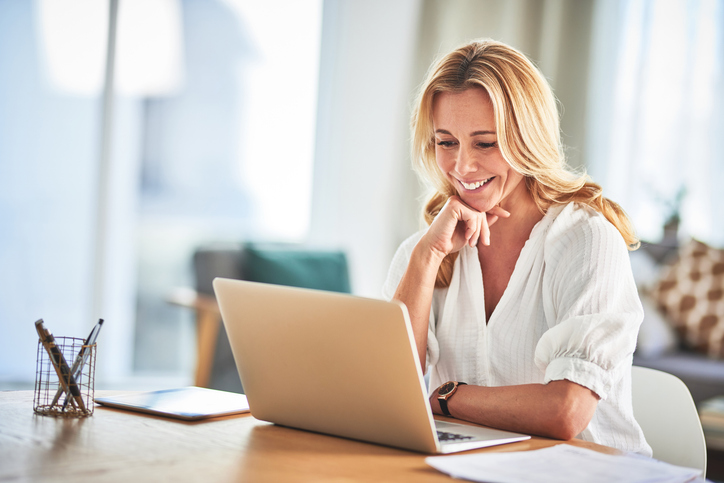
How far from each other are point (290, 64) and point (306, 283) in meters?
1.41

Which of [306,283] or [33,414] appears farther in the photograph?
[306,283]

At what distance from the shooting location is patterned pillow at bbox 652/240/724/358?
10.9ft

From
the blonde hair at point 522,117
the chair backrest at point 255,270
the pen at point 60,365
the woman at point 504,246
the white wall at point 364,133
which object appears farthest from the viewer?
the white wall at point 364,133

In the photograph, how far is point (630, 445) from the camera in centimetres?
129

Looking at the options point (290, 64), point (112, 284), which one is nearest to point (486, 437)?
point (112, 284)

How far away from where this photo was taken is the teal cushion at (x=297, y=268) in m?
3.24

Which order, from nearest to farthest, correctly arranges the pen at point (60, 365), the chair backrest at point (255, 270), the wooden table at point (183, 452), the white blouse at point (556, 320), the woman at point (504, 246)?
the wooden table at point (183, 452)
the pen at point (60, 365)
the white blouse at point (556, 320)
the woman at point (504, 246)
the chair backrest at point (255, 270)

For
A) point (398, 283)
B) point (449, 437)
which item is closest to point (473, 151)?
point (398, 283)

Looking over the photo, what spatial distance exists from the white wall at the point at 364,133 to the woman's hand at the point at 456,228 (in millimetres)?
2712

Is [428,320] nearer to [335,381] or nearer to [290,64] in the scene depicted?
[335,381]

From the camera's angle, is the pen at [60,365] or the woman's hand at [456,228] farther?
the woman's hand at [456,228]

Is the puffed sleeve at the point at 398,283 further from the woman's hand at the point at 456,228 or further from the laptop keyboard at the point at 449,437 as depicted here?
the laptop keyboard at the point at 449,437

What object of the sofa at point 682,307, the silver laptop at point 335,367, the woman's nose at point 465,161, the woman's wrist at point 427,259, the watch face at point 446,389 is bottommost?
the sofa at point 682,307

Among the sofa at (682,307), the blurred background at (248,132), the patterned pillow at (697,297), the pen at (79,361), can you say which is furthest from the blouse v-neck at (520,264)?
the blurred background at (248,132)
